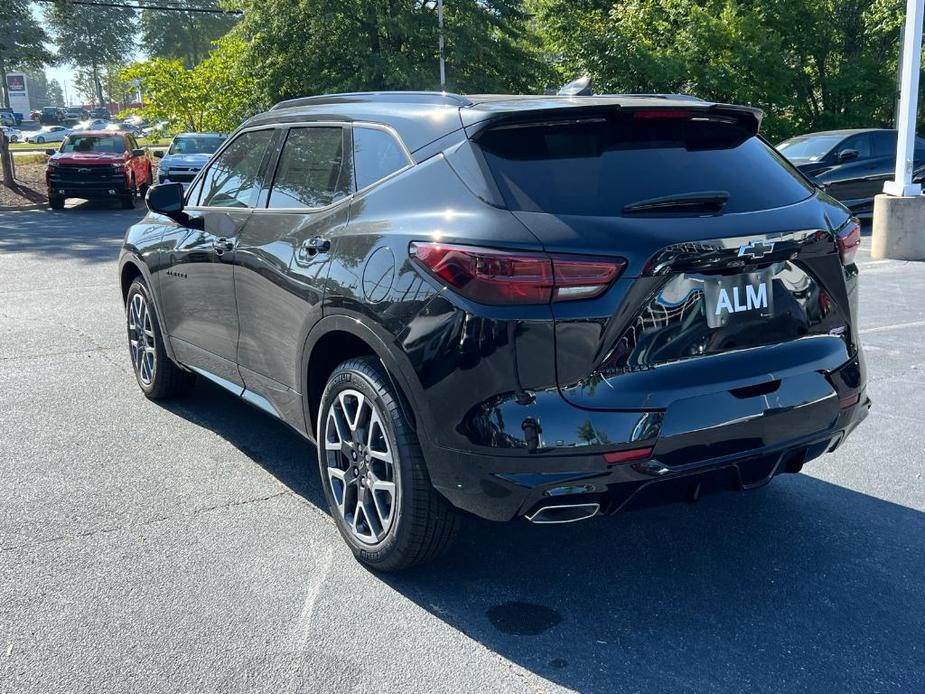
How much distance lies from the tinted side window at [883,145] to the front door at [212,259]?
13.7m

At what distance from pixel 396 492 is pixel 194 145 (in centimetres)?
2266

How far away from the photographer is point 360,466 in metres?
3.65

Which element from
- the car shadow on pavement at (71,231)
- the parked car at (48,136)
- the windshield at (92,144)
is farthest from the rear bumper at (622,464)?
the parked car at (48,136)

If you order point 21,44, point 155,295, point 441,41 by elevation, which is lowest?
point 155,295

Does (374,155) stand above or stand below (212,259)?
above

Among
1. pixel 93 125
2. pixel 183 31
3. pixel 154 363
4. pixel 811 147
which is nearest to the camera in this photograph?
pixel 154 363

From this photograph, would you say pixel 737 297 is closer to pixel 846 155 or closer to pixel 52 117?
pixel 846 155

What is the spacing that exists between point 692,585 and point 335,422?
150 cm

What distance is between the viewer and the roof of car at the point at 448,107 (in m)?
3.32

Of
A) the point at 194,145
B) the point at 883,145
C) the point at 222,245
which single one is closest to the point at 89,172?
the point at 194,145

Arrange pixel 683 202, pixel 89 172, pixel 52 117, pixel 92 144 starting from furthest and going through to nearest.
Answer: pixel 52 117 → pixel 92 144 → pixel 89 172 → pixel 683 202

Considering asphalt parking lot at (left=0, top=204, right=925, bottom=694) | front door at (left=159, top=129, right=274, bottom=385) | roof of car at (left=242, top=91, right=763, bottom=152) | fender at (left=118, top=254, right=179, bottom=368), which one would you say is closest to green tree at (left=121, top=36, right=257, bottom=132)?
fender at (left=118, top=254, right=179, bottom=368)

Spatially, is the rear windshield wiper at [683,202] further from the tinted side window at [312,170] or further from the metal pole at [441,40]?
the metal pole at [441,40]

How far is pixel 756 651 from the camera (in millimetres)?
3033
